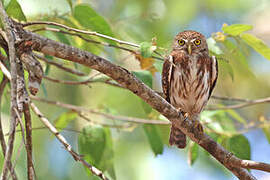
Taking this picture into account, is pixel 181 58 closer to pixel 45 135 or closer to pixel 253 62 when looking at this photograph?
pixel 45 135

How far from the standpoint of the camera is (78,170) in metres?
6.93

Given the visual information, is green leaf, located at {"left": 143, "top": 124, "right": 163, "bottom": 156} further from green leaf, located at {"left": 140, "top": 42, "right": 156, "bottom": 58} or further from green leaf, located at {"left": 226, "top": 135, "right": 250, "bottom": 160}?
green leaf, located at {"left": 140, "top": 42, "right": 156, "bottom": 58}

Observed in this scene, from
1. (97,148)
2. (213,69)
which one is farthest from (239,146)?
(97,148)

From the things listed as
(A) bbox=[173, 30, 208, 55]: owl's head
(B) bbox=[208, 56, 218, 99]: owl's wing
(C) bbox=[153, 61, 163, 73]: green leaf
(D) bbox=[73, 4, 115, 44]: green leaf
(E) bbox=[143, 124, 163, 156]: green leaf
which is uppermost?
(A) bbox=[173, 30, 208, 55]: owl's head

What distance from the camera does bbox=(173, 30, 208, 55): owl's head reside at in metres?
4.61

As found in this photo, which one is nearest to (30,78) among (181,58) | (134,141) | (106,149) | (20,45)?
(20,45)

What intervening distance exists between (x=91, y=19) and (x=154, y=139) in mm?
1307

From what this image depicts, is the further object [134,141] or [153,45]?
[134,141]

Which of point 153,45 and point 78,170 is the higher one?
point 78,170

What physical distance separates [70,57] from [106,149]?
5.00 feet

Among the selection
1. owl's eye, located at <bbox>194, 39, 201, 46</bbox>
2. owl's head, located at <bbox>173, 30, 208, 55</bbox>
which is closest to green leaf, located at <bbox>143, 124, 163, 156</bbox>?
owl's head, located at <bbox>173, 30, 208, 55</bbox>

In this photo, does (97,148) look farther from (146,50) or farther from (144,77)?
(146,50)

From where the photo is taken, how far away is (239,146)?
372 centimetres

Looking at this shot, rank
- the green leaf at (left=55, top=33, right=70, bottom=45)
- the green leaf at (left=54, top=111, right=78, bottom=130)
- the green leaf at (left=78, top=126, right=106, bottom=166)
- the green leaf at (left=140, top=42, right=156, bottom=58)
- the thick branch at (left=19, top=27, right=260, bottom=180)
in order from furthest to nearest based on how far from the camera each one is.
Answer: the green leaf at (left=54, top=111, right=78, bottom=130) → the green leaf at (left=78, top=126, right=106, bottom=166) → the green leaf at (left=55, top=33, right=70, bottom=45) → the green leaf at (left=140, top=42, right=156, bottom=58) → the thick branch at (left=19, top=27, right=260, bottom=180)
